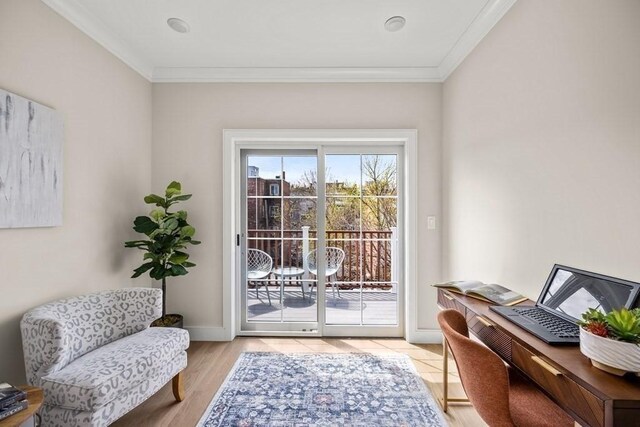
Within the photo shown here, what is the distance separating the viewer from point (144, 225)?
2.65 m

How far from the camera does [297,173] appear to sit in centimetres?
331

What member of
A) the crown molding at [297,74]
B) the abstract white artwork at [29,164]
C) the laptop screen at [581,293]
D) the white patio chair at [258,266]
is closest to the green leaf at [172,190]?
the abstract white artwork at [29,164]

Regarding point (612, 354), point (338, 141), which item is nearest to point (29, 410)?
point (612, 354)

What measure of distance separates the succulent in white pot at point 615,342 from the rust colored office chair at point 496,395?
1.17 feet

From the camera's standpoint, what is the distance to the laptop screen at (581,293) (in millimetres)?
1181

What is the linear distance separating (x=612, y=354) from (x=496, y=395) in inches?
19.3

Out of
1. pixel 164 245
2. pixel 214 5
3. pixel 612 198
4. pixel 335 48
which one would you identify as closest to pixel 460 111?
pixel 335 48

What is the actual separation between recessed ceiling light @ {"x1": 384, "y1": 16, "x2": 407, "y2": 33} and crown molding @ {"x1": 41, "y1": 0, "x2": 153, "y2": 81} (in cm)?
218

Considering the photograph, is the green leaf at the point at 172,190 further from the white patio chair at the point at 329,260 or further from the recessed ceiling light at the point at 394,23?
the recessed ceiling light at the point at 394,23

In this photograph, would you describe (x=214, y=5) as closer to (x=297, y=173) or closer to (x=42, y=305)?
(x=297, y=173)

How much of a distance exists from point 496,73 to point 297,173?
1.96m

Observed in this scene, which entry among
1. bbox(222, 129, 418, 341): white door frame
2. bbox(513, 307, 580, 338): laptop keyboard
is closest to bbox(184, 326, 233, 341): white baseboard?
bbox(222, 129, 418, 341): white door frame

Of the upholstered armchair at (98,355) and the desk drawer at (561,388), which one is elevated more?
the desk drawer at (561,388)

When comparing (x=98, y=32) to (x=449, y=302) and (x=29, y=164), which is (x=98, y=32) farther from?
(x=449, y=302)
